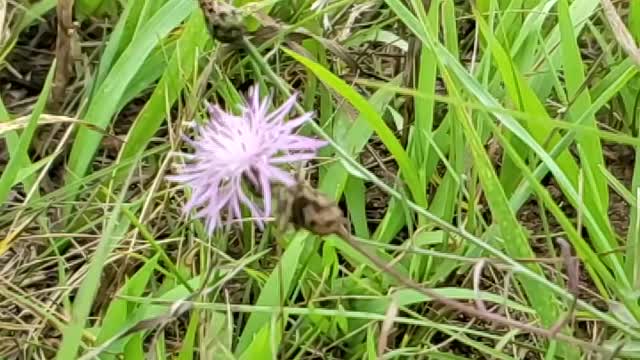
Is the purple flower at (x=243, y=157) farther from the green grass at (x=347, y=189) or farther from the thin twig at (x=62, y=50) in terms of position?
the thin twig at (x=62, y=50)

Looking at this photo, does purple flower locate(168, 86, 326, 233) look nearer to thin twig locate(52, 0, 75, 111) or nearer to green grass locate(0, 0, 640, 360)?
green grass locate(0, 0, 640, 360)

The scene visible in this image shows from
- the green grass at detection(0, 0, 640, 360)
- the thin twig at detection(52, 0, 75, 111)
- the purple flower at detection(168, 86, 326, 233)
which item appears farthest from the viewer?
the thin twig at detection(52, 0, 75, 111)

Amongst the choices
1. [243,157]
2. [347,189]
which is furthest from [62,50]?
[243,157]

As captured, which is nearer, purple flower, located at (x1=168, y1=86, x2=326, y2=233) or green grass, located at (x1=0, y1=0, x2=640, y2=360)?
purple flower, located at (x1=168, y1=86, x2=326, y2=233)

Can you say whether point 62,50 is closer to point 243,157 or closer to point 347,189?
point 347,189

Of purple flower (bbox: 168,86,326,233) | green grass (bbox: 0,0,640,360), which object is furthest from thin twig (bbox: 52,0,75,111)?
purple flower (bbox: 168,86,326,233)

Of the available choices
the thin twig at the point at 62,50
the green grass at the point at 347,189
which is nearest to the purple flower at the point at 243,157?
the green grass at the point at 347,189
